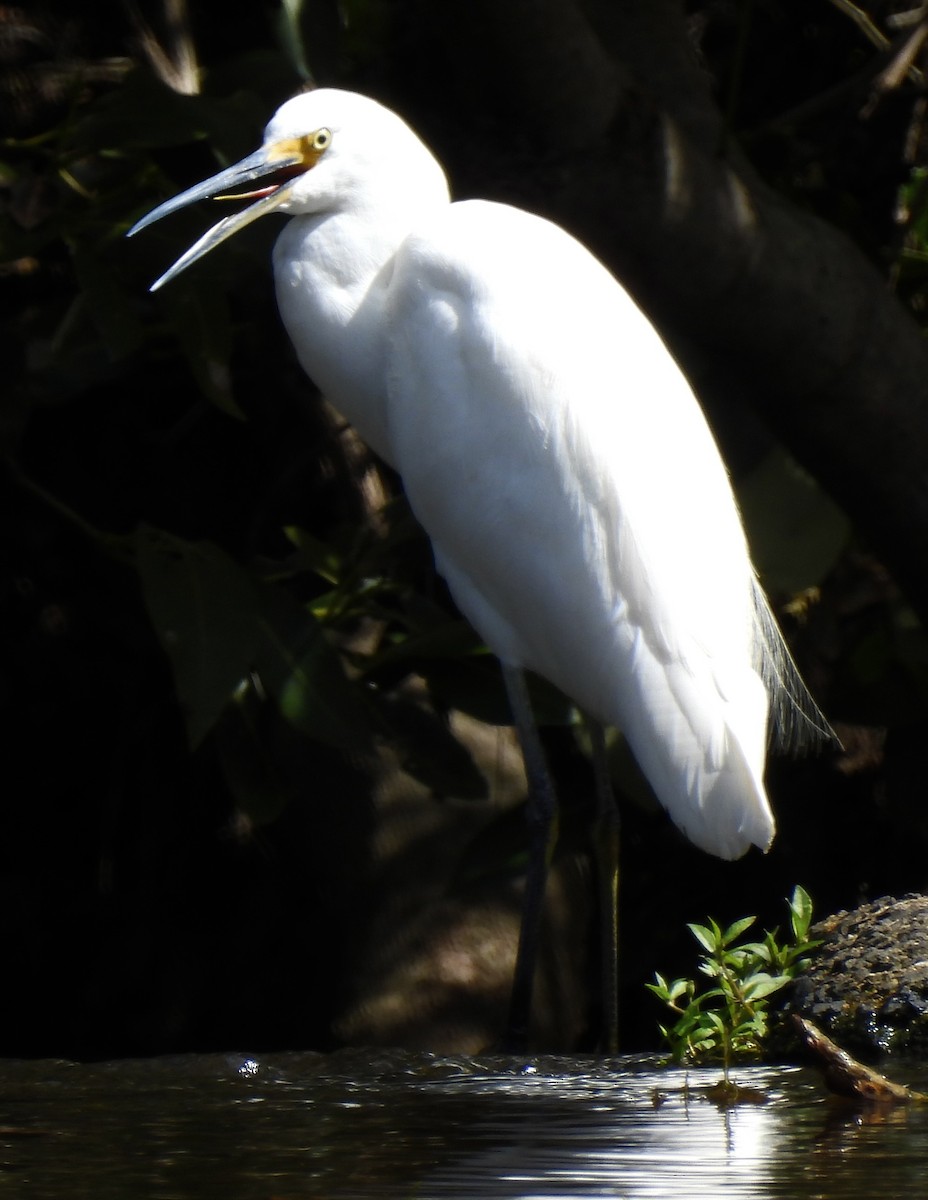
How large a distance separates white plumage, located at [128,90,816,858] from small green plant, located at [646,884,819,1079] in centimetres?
31

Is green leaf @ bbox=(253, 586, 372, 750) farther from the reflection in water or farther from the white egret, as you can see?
the reflection in water

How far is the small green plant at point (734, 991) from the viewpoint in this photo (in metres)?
1.70

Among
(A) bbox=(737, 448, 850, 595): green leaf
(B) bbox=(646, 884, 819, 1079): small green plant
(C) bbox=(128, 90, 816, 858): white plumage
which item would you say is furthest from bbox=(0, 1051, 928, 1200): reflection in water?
(A) bbox=(737, 448, 850, 595): green leaf

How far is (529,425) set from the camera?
2.30m

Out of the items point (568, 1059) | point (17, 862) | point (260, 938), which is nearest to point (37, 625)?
point (17, 862)

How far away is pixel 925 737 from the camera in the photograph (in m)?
3.15

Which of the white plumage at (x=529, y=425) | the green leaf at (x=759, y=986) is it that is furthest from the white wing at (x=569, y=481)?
the green leaf at (x=759, y=986)

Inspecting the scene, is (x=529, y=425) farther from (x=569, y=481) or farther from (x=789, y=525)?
(x=789, y=525)

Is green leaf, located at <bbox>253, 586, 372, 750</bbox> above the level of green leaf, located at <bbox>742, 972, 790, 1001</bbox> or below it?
above

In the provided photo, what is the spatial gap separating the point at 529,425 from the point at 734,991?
0.87 metres

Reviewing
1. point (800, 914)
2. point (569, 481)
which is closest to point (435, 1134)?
point (800, 914)

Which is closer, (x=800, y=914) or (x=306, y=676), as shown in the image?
(x=800, y=914)

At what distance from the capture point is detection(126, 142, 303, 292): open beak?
231 cm

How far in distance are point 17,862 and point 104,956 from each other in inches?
11.6
